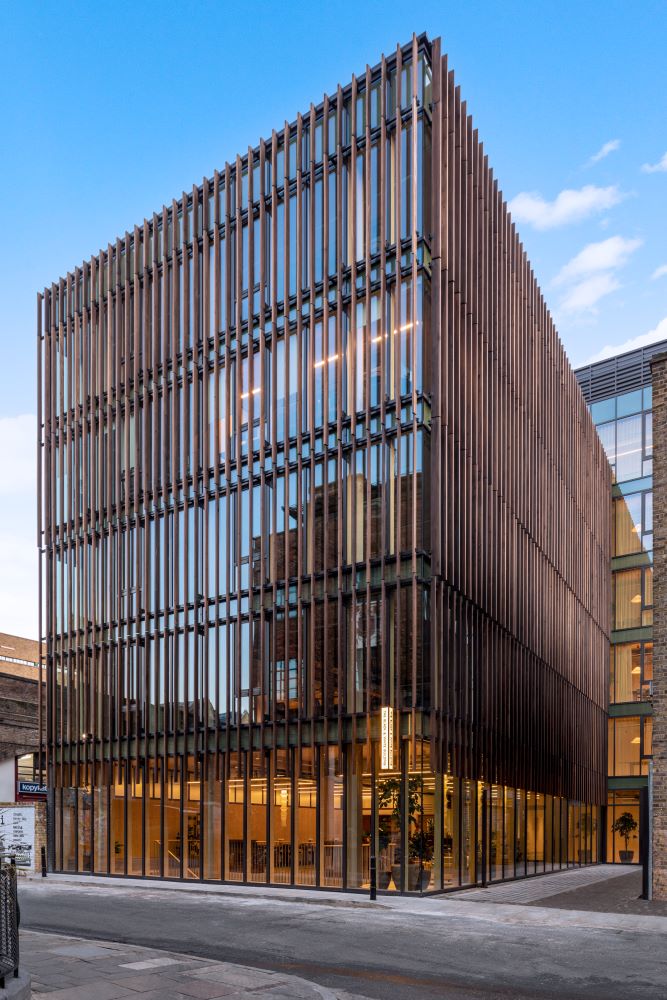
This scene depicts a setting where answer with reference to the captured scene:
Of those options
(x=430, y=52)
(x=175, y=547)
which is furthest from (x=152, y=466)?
(x=430, y=52)

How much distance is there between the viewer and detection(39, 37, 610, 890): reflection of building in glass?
111 ft

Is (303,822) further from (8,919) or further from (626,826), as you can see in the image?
(626,826)

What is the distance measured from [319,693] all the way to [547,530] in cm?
1979

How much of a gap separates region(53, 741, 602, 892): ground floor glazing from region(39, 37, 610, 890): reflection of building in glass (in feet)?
0.38

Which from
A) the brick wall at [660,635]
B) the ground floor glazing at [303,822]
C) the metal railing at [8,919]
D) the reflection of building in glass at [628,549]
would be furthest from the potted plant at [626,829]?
the metal railing at [8,919]

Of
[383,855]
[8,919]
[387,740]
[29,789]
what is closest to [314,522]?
[387,740]

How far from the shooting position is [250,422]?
39812 millimetres

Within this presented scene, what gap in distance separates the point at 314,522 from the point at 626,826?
3450cm

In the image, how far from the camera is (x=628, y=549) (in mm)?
67000

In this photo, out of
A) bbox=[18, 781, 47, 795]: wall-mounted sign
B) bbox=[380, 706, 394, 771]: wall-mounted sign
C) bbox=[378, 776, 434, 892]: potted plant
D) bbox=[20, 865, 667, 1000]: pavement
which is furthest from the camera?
bbox=[18, 781, 47, 795]: wall-mounted sign

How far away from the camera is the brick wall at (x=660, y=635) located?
28156mm

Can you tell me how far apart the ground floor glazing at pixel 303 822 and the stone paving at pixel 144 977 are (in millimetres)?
14523

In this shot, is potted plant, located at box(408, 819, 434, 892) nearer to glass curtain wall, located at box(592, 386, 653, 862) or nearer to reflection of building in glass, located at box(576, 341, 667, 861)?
glass curtain wall, located at box(592, 386, 653, 862)

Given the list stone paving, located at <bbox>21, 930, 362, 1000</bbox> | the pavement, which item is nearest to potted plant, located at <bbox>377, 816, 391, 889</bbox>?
the pavement
